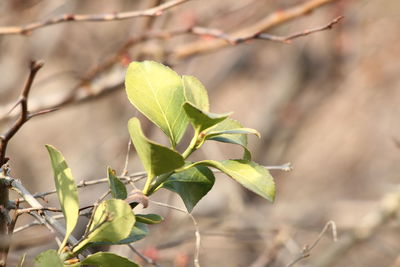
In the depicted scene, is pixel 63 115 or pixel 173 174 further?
pixel 63 115

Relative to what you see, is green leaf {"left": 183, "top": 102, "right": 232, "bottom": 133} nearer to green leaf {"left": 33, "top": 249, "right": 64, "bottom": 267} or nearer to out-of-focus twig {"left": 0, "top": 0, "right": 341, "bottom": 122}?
green leaf {"left": 33, "top": 249, "right": 64, "bottom": 267}

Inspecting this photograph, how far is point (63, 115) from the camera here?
4.52 m

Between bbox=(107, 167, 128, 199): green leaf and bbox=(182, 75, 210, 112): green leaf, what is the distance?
107mm

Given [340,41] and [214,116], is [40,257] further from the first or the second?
[340,41]

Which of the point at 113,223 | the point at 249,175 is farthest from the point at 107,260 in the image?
the point at 249,175

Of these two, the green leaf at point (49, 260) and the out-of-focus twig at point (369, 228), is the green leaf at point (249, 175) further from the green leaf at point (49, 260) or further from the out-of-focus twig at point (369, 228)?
the out-of-focus twig at point (369, 228)

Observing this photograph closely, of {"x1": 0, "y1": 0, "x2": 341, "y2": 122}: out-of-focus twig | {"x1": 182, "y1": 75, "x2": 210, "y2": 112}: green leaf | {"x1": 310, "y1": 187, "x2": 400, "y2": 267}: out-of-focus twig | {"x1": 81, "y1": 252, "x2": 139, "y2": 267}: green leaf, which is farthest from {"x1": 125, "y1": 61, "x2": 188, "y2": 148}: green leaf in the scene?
{"x1": 310, "y1": 187, "x2": 400, "y2": 267}: out-of-focus twig

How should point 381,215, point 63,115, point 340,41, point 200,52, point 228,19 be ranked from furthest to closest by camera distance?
point 63,115 → point 340,41 → point 228,19 → point 200,52 → point 381,215

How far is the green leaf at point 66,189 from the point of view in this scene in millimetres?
615

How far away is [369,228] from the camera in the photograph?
71.8 inches

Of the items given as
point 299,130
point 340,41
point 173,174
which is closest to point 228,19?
point 340,41

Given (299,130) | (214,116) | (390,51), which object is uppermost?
(214,116)

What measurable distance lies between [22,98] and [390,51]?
2.96 meters

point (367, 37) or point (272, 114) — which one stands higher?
point (367, 37)
